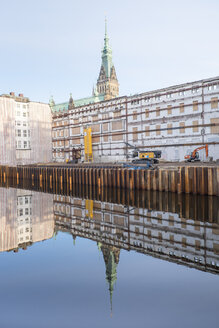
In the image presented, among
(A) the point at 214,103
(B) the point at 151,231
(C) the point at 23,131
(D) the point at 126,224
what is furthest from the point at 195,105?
(C) the point at 23,131

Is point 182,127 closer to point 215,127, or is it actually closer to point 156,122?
point 156,122

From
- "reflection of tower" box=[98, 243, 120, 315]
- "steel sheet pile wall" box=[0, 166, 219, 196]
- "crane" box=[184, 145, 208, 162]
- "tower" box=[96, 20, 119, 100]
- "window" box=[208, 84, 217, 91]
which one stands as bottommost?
"reflection of tower" box=[98, 243, 120, 315]

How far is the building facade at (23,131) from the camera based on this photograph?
3981 centimetres

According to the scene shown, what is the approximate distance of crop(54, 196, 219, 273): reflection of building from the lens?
8.31 metres

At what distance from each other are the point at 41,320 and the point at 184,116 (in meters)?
27.7

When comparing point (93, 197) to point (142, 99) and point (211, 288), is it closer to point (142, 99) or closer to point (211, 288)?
point (211, 288)

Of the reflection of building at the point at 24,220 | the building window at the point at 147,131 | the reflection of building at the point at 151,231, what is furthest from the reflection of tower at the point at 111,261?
the building window at the point at 147,131

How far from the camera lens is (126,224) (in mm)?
11914

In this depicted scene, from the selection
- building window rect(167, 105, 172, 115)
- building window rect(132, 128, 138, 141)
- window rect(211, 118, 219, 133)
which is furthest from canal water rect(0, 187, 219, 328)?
building window rect(132, 128, 138, 141)

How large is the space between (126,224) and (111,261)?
4036mm

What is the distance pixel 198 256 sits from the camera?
26.5 feet

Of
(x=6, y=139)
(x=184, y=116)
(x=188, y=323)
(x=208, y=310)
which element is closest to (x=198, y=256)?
(x=208, y=310)

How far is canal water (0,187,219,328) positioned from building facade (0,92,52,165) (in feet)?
92.1

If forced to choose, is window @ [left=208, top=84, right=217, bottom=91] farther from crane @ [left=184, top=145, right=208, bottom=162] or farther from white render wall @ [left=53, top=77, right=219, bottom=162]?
crane @ [left=184, top=145, right=208, bottom=162]
